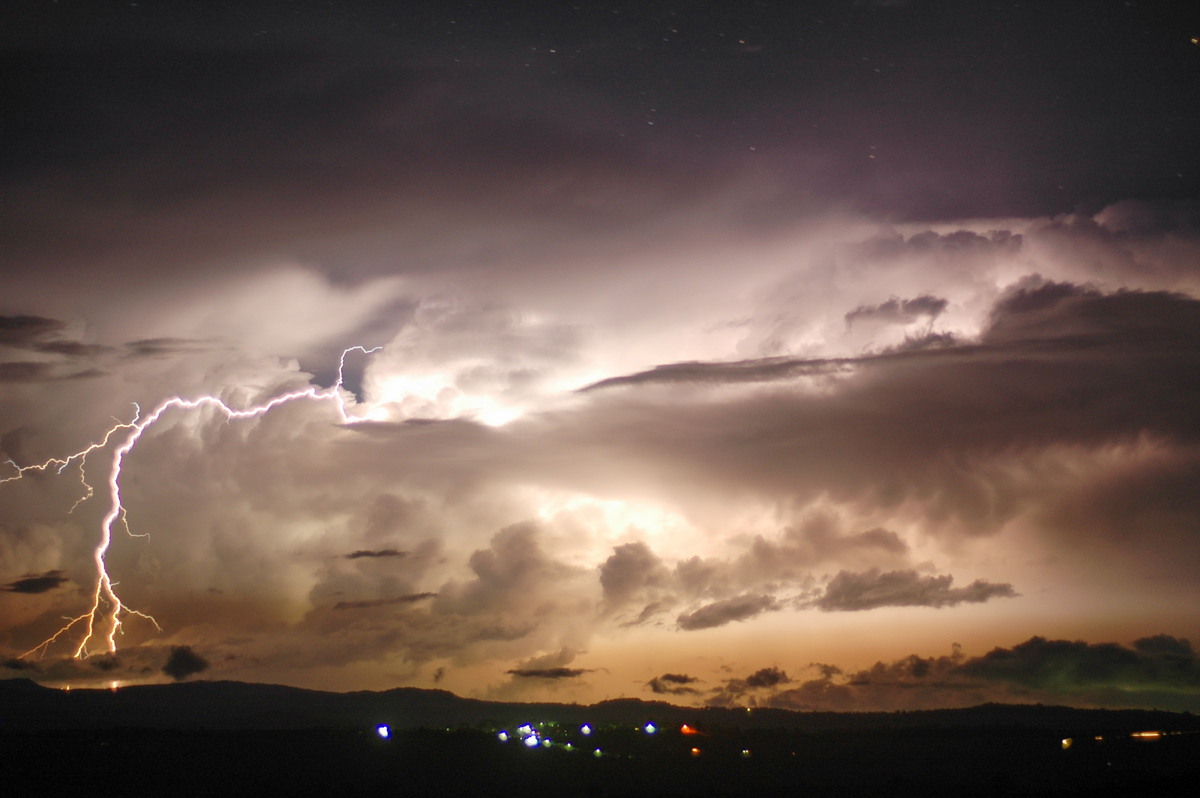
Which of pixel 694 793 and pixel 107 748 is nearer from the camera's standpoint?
pixel 694 793

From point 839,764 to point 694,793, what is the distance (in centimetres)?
4958

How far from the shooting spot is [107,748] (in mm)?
87375

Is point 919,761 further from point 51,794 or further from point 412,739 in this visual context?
point 51,794

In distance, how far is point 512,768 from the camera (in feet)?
271

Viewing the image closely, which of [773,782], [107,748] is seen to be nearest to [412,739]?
[107,748]

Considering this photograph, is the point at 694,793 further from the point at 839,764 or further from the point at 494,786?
the point at 839,764

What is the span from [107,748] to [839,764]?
79.3m

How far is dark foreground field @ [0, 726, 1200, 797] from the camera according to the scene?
2499 inches

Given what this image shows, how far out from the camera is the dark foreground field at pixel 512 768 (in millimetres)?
63481

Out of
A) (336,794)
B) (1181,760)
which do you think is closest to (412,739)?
(336,794)

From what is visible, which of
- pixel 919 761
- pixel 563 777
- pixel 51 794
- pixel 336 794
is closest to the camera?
pixel 51 794

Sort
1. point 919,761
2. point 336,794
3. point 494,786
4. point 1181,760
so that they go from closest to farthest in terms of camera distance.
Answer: point 336,794 → point 494,786 → point 1181,760 → point 919,761

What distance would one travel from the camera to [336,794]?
192 ft

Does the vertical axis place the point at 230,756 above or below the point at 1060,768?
above
